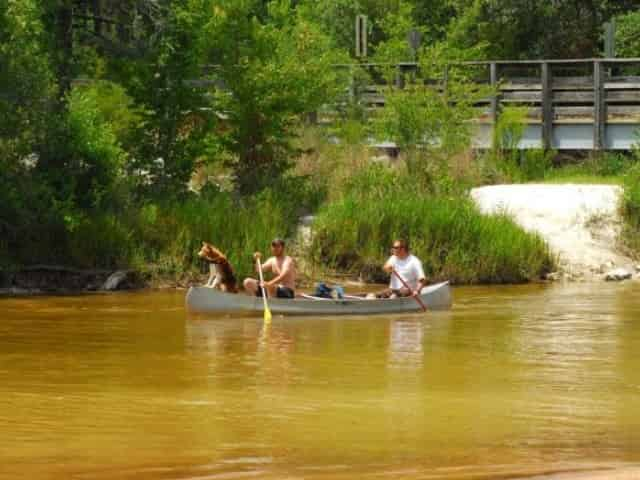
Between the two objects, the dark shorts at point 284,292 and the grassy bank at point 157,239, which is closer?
the dark shorts at point 284,292

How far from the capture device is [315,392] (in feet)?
56.1

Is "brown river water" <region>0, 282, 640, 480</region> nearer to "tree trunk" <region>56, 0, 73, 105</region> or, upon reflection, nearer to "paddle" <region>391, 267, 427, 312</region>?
"paddle" <region>391, 267, 427, 312</region>

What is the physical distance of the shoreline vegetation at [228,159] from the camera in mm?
27391

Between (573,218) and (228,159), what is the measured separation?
688cm

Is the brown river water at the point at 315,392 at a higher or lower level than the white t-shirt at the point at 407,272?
lower

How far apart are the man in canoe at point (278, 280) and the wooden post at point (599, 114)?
12548 millimetres

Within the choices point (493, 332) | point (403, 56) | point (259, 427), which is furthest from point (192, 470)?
point (403, 56)

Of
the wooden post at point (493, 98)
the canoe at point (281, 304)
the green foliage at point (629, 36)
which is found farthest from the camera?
the green foliage at point (629, 36)

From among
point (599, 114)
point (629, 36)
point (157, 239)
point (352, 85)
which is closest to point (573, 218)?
point (599, 114)

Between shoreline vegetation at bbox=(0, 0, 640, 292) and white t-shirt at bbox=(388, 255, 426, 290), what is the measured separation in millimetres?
3171

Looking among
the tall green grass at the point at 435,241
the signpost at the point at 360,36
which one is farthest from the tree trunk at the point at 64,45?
the signpost at the point at 360,36

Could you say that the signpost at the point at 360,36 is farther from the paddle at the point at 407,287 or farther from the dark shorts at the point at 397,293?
the dark shorts at the point at 397,293

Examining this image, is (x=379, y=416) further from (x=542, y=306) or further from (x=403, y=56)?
(x=403, y=56)

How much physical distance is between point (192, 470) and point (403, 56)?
28.0m
